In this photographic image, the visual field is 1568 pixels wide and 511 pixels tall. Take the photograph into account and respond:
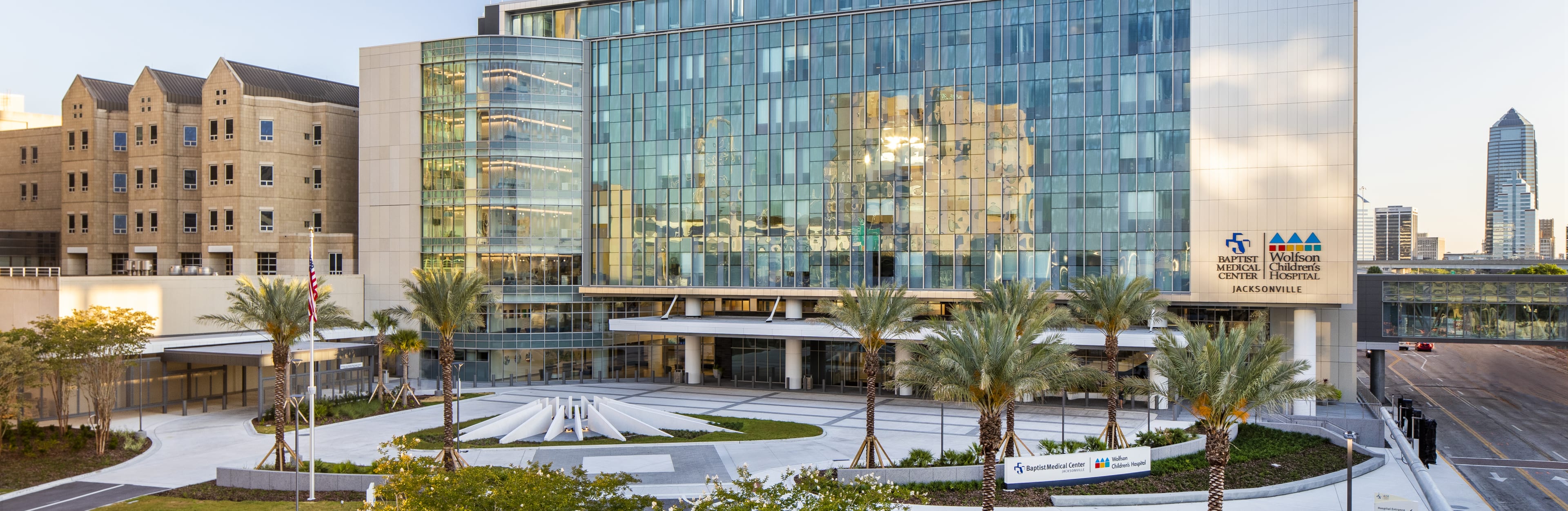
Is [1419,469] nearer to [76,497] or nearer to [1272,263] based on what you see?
[1272,263]

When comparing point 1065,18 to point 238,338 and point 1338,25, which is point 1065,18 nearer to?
point 1338,25

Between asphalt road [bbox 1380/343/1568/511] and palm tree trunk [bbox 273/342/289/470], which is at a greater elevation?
palm tree trunk [bbox 273/342/289/470]

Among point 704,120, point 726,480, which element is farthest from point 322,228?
point 726,480

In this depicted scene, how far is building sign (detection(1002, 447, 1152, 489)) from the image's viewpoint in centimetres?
3231

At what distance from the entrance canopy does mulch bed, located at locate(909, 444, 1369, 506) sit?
605 inches

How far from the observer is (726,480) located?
34.5 meters

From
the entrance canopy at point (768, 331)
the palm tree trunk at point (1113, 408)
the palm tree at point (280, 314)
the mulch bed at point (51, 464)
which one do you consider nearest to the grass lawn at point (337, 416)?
the mulch bed at point (51, 464)

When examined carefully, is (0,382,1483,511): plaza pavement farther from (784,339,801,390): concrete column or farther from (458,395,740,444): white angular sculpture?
(784,339,801,390): concrete column

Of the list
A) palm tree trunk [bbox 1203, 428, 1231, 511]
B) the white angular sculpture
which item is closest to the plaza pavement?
the white angular sculpture

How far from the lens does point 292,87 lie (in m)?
73.6

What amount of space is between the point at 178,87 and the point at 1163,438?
7029cm

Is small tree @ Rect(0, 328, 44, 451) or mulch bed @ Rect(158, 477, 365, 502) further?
small tree @ Rect(0, 328, 44, 451)

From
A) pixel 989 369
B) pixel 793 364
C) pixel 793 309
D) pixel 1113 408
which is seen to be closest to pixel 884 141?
pixel 793 309

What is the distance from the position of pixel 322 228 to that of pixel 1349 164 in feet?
218
